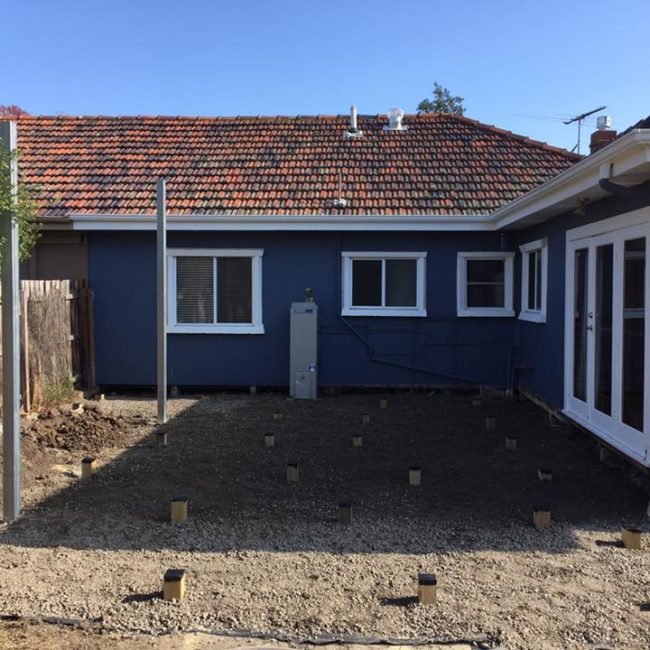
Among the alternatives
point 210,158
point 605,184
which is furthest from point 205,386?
point 605,184

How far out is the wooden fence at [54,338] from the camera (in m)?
9.24

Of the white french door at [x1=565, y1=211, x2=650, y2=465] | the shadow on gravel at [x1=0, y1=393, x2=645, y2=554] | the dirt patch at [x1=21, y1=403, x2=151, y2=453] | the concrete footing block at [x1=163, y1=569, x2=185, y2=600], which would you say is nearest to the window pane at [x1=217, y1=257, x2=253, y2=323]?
the shadow on gravel at [x1=0, y1=393, x2=645, y2=554]

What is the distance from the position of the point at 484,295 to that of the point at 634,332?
5.73 metres

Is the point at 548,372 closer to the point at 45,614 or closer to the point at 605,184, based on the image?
the point at 605,184

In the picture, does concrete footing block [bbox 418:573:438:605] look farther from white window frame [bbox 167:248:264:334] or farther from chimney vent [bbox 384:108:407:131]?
chimney vent [bbox 384:108:407:131]

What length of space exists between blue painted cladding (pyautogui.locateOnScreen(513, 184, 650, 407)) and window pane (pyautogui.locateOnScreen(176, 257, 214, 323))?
5.26 meters

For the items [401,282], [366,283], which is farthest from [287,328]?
[401,282]

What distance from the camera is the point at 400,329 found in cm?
1216

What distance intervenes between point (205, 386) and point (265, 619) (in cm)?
862

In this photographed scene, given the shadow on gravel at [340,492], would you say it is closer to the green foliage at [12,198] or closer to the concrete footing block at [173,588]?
the concrete footing block at [173,588]

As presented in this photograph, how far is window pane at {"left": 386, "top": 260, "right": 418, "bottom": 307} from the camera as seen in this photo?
1230cm

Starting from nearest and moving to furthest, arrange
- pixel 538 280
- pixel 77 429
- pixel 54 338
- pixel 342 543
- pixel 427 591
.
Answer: pixel 427 591, pixel 342 543, pixel 77 429, pixel 54 338, pixel 538 280

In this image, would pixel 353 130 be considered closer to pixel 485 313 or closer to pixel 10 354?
pixel 485 313

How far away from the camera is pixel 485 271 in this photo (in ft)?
40.5
